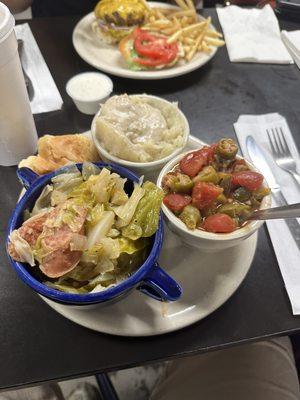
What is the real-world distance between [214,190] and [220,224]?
0.08 m

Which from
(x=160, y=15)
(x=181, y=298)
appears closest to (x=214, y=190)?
(x=181, y=298)

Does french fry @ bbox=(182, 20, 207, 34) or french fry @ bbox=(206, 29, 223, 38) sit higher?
french fry @ bbox=(182, 20, 207, 34)

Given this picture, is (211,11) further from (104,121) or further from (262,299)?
(262,299)

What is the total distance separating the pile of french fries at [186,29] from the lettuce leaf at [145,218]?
91 centimetres

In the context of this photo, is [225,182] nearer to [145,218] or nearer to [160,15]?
[145,218]

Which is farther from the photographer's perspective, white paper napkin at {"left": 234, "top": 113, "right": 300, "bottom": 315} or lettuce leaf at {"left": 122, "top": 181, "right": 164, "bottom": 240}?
white paper napkin at {"left": 234, "top": 113, "right": 300, "bottom": 315}

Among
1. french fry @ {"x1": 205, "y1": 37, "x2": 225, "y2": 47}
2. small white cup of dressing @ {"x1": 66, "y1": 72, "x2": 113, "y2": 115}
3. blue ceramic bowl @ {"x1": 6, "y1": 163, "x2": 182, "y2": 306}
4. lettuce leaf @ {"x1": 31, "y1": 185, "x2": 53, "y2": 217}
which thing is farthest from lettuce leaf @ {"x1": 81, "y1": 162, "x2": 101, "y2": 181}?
french fry @ {"x1": 205, "y1": 37, "x2": 225, "y2": 47}

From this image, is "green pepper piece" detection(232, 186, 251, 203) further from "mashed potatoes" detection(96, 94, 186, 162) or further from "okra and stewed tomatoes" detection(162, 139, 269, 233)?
"mashed potatoes" detection(96, 94, 186, 162)

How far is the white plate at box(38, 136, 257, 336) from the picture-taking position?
848 mm

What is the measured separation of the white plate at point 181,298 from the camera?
2.78ft

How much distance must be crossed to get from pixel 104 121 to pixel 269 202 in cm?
48

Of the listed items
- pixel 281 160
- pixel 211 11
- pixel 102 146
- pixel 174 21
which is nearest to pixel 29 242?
pixel 102 146

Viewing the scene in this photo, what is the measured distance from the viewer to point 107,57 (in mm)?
1627

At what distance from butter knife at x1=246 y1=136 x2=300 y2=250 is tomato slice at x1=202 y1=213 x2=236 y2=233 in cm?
27
